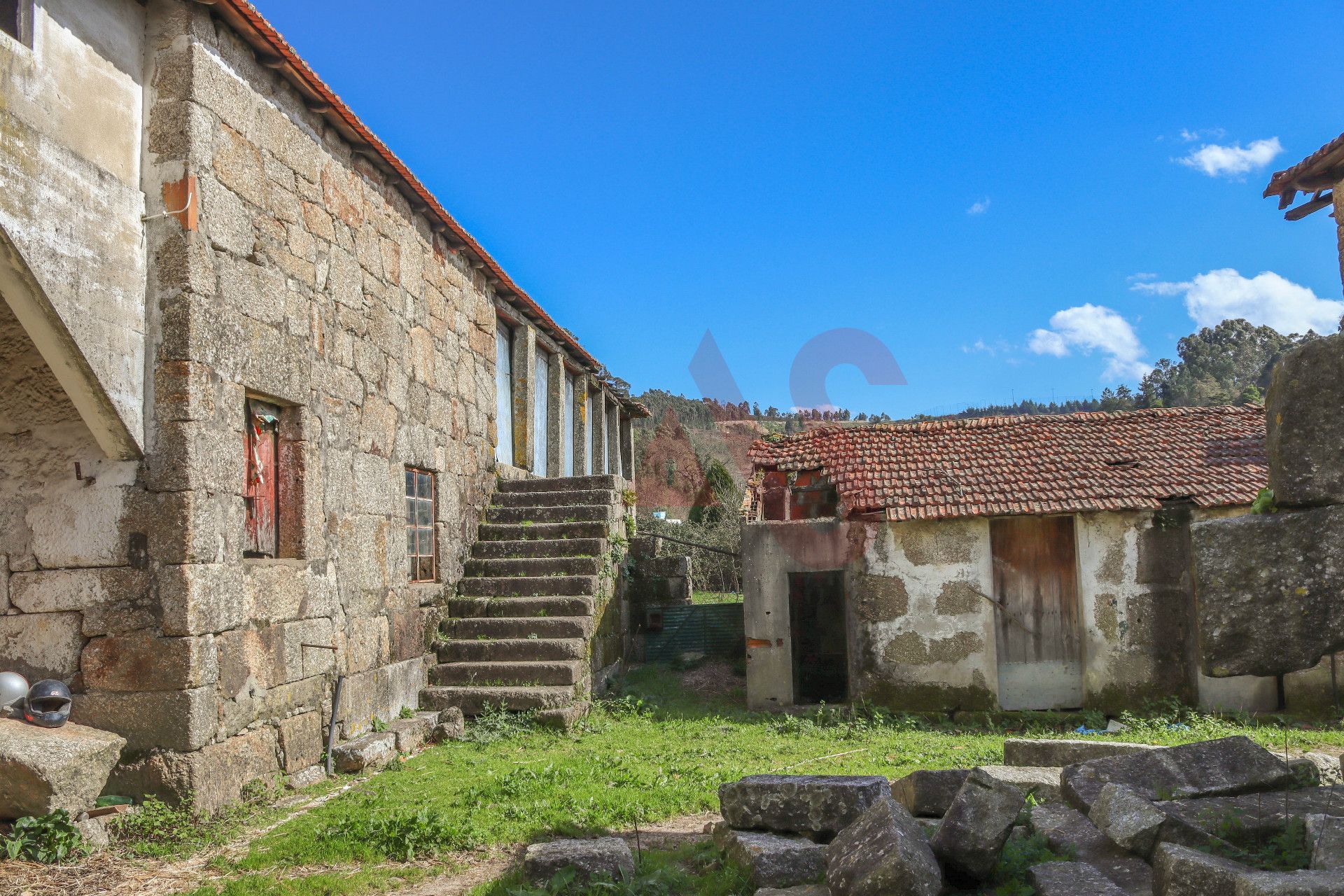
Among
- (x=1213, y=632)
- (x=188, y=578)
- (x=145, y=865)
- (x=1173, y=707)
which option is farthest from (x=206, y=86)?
(x=1173, y=707)

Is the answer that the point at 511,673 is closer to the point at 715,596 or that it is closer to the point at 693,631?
the point at 693,631

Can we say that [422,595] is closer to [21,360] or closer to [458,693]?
[458,693]

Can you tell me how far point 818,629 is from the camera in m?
12.6

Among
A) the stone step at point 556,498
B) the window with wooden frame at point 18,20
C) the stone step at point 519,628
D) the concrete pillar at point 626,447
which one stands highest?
the window with wooden frame at point 18,20

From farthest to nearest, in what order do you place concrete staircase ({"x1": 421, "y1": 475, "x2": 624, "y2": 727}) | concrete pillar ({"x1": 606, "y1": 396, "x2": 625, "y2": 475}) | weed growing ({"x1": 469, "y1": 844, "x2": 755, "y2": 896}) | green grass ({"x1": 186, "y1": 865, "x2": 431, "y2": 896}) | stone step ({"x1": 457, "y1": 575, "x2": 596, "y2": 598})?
concrete pillar ({"x1": 606, "y1": 396, "x2": 625, "y2": 475}) < stone step ({"x1": 457, "y1": 575, "x2": 596, "y2": 598}) < concrete staircase ({"x1": 421, "y1": 475, "x2": 624, "y2": 727}) < green grass ({"x1": 186, "y1": 865, "x2": 431, "y2": 896}) < weed growing ({"x1": 469, "y1": 844, "x2": 755, "y2": 896})

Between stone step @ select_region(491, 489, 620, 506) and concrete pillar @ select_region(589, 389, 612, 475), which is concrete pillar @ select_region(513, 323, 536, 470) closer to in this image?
stone step @ select_region(491, 489, 620, 506)

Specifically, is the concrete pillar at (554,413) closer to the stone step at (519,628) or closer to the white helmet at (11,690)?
the stone step at (519,628)

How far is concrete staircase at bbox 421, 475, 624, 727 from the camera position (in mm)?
8953

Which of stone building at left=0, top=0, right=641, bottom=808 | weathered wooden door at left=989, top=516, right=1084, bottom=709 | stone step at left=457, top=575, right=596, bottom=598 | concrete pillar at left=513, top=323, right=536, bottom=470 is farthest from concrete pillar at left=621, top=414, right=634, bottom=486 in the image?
stone building at left=0, top=0, right=641, bottom=808

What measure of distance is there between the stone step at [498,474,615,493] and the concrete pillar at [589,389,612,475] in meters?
4.82

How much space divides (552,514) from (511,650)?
7.18 feet


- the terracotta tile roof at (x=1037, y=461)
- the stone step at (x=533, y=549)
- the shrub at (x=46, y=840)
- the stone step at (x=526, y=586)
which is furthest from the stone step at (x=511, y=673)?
the shrub at (x=46, y=840)

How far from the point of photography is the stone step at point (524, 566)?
10367 millimetres

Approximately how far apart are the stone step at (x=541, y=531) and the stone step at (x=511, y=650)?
1667 mm
